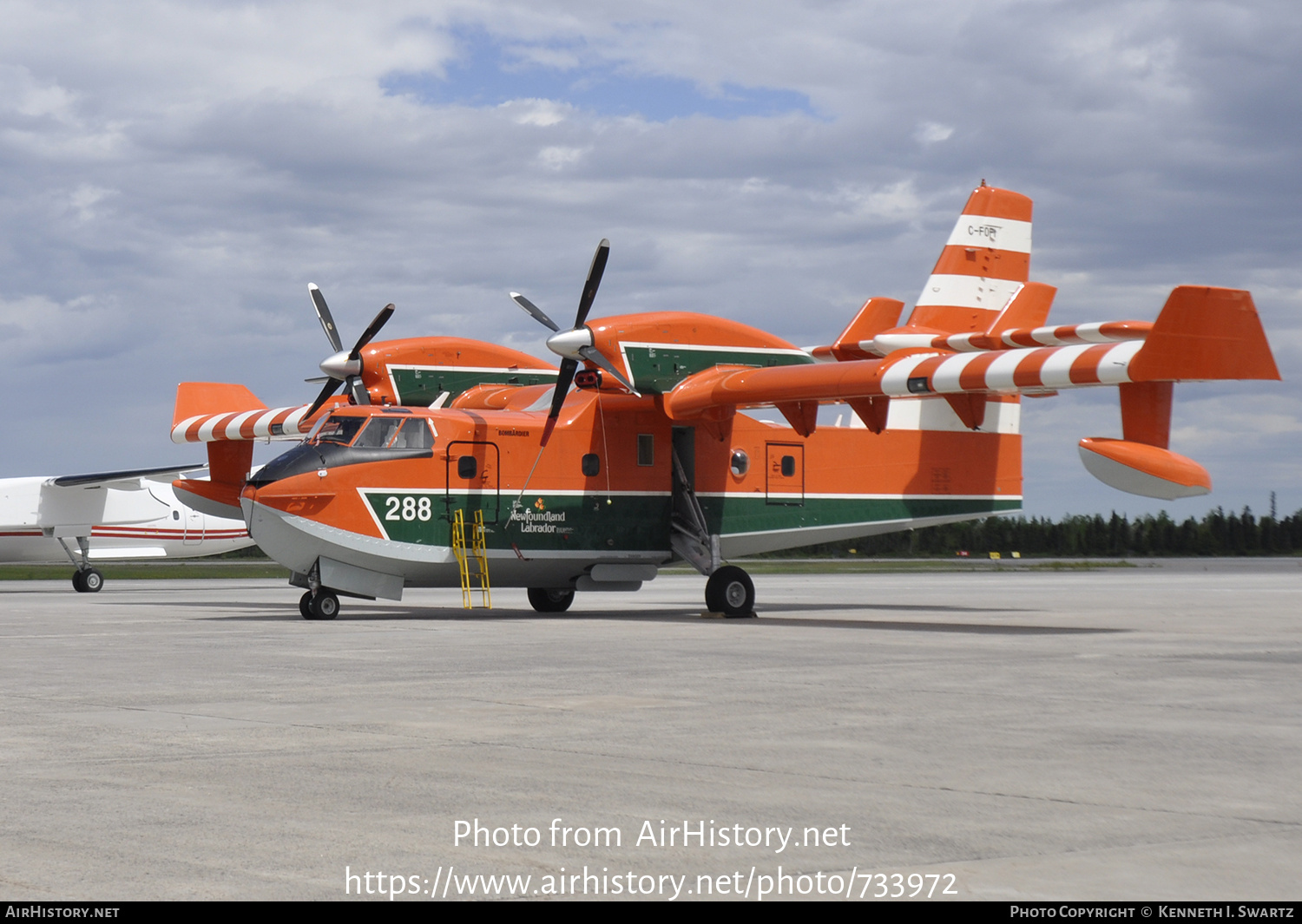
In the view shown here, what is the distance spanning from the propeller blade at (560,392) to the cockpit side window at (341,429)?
10.2 ft

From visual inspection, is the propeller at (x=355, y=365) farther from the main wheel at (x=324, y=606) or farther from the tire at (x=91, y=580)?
the tire at (x=91, y=580)

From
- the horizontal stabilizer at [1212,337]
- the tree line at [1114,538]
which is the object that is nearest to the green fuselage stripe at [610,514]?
the horizontal stabilizer at [1212,337]

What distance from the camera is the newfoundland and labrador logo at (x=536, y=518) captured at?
23.3 metres

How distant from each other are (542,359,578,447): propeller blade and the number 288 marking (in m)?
2.38

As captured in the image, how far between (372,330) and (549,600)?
6.23m

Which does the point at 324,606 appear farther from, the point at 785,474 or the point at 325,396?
the point at 785,474

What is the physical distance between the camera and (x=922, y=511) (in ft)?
86.0

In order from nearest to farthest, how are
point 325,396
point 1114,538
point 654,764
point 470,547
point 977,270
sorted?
point 654,764 < point 470,547 < point 977,270 < point 325,396 < point 1114,538

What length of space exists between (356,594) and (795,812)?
17117 millimetres

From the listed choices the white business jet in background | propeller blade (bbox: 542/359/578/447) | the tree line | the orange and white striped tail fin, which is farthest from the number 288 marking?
the tree line

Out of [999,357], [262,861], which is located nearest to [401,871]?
[262,861]

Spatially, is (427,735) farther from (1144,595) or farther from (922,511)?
(1144,595)

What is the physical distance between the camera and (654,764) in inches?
316

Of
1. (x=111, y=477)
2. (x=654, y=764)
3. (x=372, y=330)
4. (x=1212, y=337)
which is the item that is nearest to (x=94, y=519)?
(x=111, y=477)
